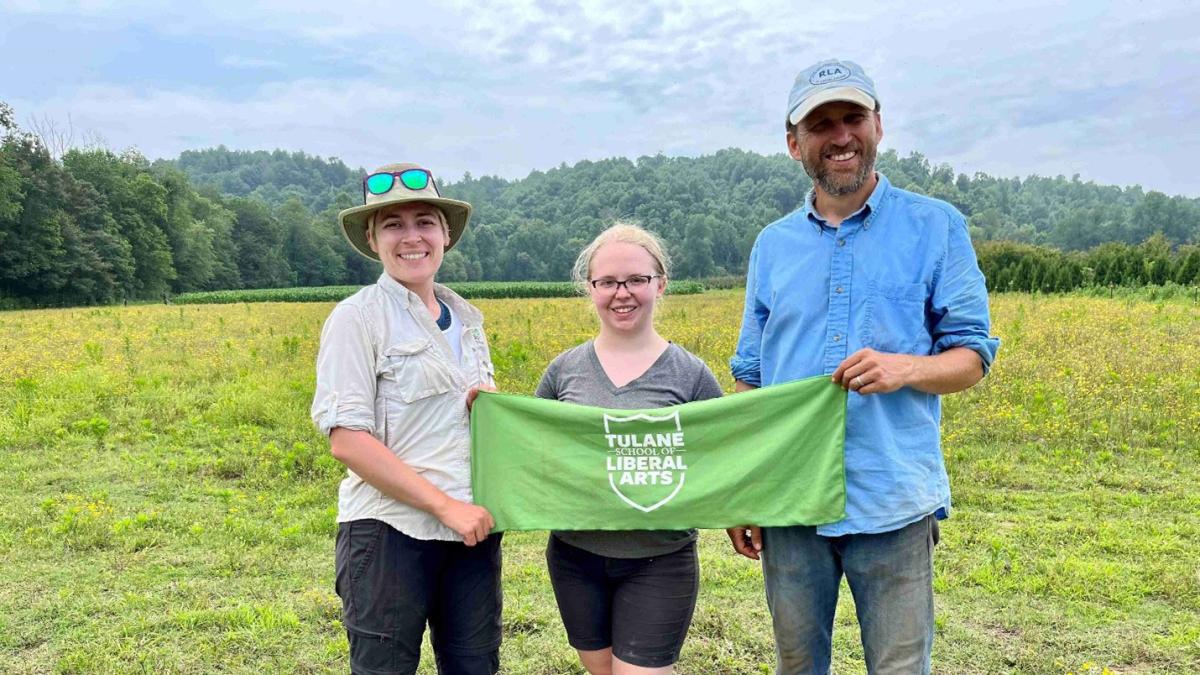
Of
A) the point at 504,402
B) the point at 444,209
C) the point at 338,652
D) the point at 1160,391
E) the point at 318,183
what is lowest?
the point at 338,652

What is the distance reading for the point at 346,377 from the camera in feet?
8.68

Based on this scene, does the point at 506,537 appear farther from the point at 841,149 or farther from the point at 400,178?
the point at 841,149

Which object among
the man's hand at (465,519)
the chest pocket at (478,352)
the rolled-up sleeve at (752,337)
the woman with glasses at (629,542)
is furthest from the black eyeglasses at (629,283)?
the man's hand at (465,519)

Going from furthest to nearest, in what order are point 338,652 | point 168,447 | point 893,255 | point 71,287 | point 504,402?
point 71,287 → point 168,447 → point 338,652 → point 504,402 → point 893,255

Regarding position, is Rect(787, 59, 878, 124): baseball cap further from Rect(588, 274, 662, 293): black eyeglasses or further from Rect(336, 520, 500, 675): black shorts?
Rect(336, 520, 500, 675): black shorts

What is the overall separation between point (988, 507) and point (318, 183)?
566 feet

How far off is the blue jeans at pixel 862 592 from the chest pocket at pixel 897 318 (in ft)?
2.01

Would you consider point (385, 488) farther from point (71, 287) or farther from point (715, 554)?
point (71, 287)

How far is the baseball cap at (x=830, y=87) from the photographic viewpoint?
2.52 m

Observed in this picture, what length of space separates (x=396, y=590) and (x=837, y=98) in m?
2.23

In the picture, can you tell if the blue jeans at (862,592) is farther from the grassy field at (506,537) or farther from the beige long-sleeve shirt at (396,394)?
the grassy field at (506,537)

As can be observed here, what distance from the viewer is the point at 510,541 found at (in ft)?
20.9

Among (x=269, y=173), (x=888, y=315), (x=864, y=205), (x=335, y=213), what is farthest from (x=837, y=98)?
(x=269, y=173)

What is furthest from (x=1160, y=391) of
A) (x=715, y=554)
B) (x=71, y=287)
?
(x=71, y=287)
